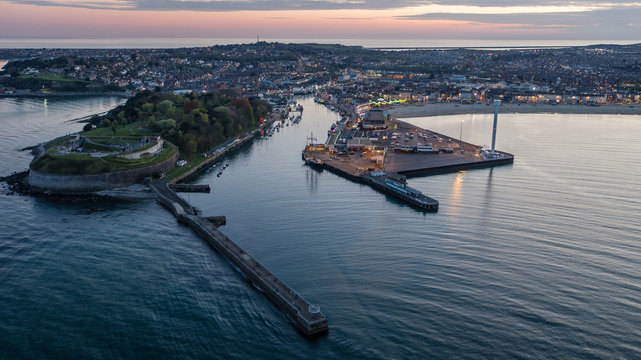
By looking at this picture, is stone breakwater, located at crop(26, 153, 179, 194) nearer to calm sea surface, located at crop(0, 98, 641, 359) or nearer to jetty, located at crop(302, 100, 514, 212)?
calm sea surface, located at crop(0, 98, 641, 359)

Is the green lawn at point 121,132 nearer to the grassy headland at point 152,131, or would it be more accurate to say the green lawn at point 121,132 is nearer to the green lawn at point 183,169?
the grassy headland at point 152,131

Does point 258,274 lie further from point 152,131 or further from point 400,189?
point 152,131

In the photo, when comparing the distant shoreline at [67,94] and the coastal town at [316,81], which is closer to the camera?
the distant shoreline at [67,94]

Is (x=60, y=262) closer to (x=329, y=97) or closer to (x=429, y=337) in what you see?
(x=429, y=337)

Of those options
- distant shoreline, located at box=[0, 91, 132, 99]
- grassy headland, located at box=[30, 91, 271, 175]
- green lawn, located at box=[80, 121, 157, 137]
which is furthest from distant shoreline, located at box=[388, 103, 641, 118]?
distant shoreline, located at box=[0, 91, 132, 99]

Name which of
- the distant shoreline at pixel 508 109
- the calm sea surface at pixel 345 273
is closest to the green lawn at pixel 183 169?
Answer: the calm sea surface at pixel 345 273

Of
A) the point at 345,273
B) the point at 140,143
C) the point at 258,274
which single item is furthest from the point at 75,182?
the point at 345,273
